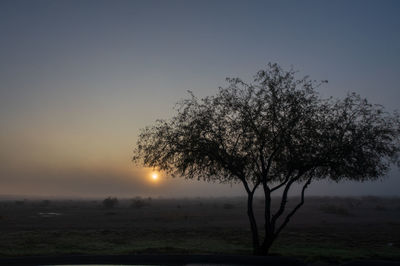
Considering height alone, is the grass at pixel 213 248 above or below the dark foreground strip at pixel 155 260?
below

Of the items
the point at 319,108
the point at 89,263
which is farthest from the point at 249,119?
the point at 89,263

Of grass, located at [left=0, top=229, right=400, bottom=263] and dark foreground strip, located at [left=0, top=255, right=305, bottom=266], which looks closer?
dark foreground strip, located at [left=0, top=255, right=305, bottom=266]

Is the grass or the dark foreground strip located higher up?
the dark foreground strip

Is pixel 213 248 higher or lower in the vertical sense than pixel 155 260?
lower

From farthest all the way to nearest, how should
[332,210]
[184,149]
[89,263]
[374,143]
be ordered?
[332,210] < [184,149] < [374,143] < [89,263]

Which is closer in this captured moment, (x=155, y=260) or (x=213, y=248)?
(x=155, y=260)

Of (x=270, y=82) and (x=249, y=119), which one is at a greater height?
→ (x=270, y=82)

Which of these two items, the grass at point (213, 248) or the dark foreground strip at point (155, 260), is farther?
the grass at point (213, 248)

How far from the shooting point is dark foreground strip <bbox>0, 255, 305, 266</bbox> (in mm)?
18016

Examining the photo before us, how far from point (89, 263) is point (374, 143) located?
15.0 m

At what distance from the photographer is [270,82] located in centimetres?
2050

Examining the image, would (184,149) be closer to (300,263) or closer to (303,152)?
(303,152)

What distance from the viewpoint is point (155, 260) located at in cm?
1862

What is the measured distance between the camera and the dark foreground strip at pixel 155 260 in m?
18.0
